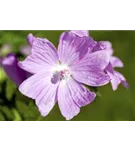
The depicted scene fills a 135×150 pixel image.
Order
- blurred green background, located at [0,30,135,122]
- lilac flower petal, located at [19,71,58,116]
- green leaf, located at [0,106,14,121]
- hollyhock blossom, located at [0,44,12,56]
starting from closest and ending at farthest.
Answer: lilac flower petal, located at [19,71,58,116], green leaf, located at [0,106,14,121], hollyhock blossom, located at [0,44,12,56], blurred green background, located at [0,30,135,122]

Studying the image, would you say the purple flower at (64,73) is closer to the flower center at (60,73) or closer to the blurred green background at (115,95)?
the flower center at (60,73)

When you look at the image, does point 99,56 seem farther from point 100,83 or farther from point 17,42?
point 17,42

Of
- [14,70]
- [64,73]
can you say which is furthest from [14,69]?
[64,73]

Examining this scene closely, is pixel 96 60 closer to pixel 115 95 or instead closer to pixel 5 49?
pixel 5 49

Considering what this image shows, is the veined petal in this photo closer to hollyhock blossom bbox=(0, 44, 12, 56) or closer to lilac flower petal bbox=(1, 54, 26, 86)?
lilac flower petal bbox=(1, 54, 26, 86)

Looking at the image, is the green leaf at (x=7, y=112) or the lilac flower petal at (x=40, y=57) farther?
the green leaf at (x=7, y=112)

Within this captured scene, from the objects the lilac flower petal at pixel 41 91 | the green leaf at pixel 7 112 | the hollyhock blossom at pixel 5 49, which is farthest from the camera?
the hollyhock blossom at pixel 5 49

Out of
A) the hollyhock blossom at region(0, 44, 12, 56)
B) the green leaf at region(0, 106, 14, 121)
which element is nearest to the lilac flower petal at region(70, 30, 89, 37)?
the green leaf at region(0, 106, 14, 121)

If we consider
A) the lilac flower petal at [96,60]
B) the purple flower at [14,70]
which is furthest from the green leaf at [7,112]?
the lilac flower petal at [96,60]
